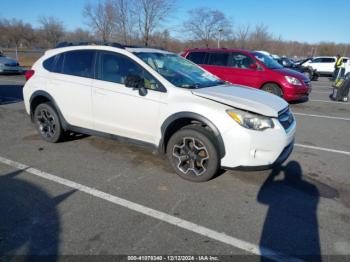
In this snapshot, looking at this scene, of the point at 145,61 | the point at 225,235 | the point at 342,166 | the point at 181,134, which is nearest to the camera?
the point at 225,235

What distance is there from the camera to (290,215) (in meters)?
3.09

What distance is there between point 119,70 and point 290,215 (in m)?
3.04

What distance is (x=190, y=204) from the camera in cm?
327

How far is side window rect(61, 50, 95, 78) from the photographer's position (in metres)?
4.53

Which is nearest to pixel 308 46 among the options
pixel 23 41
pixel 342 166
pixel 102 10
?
pixel 102 10

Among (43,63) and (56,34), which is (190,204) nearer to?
(43,63)

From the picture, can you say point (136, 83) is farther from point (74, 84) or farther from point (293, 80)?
point (293, 80)

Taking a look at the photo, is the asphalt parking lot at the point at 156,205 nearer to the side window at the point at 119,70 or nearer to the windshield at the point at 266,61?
the side window at the point at 119,70

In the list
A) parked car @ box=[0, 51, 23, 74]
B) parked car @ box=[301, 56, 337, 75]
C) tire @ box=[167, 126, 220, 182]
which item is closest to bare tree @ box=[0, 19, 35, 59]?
parked car @ box=[0, 51, 23, 74]

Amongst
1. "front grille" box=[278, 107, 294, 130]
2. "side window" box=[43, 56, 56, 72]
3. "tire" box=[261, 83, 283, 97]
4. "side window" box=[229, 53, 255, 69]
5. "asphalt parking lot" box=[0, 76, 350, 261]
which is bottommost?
"asphalt parking lot" box=[0, 76, 350, 261]

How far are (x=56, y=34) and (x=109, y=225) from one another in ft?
193

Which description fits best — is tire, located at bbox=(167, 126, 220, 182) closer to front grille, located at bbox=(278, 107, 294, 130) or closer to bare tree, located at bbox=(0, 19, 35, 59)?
front grille, located at bbox=(278, 107, 294, 130)

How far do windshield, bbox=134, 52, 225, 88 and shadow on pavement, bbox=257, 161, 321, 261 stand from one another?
175 centimetres

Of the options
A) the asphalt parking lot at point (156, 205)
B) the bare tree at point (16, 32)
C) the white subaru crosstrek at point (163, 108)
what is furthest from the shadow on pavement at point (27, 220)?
the bare tree at point (16, 32)
